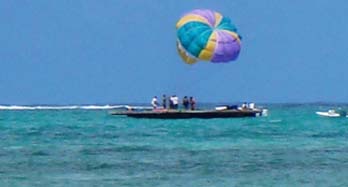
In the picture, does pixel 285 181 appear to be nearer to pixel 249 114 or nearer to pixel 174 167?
pixel 174 167

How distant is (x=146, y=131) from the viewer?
39750mm

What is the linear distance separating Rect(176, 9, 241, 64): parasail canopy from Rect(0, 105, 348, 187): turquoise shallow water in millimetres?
2372

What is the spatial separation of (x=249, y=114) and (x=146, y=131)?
32.3ft

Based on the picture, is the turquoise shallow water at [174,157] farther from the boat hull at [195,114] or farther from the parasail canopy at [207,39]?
the boat hull at [195,114]

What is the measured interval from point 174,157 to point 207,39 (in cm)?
1400

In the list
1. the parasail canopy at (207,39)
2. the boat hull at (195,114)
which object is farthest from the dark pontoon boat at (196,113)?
the parasail canopy at (207,39)

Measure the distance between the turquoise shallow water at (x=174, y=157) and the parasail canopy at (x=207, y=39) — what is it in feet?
7.78

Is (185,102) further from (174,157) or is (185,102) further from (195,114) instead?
(174,157)

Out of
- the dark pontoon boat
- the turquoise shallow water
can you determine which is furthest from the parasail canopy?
the dark pontoon boat

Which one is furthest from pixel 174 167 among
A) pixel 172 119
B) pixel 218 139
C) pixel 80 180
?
pixel 172 119

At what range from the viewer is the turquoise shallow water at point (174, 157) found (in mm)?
21672

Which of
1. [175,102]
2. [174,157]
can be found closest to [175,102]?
[175,102]

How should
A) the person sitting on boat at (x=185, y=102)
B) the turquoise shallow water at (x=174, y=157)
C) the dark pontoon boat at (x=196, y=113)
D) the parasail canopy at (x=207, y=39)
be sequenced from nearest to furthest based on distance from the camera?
the turquoise shallow water at (x=174, y=157) → the parasail canopy at (x=207, y=39) → the dark pontoon boat at (x=196, y=113) → the person sitting on boat at (x=185, y=102)

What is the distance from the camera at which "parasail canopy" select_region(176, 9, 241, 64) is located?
40469 millimetres
